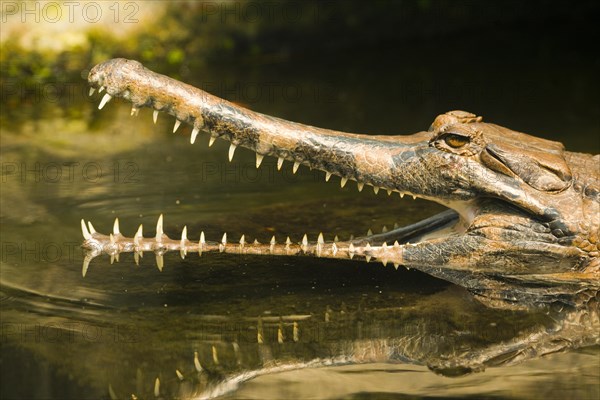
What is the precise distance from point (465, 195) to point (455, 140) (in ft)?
1.21

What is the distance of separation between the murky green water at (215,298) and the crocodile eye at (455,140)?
94 cm

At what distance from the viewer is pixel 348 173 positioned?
255 inches

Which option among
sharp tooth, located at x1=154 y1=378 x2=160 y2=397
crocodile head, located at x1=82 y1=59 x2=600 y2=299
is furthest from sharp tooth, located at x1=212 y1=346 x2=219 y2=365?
crocodile head, located at x1=82 y1=59 x2=600 y2=299

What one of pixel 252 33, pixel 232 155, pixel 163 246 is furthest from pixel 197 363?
pixel 252 33

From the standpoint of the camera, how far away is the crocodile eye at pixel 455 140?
260 inches

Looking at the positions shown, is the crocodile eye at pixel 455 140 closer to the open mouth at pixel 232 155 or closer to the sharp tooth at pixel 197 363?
the open mouth at pixel 232 155

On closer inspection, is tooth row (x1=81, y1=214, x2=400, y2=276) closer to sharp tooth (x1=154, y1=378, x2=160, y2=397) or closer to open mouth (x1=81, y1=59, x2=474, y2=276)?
open mouth (x1=81, y1=59, x2=474, y2=276)

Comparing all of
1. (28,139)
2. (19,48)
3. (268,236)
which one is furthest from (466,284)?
(19,48)

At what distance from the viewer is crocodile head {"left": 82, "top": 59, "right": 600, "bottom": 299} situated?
6410mm

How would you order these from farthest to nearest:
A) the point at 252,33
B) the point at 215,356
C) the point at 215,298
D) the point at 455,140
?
the point at 252,33 < the point at 455,140 < the point at 215,298 < the point at 215,356

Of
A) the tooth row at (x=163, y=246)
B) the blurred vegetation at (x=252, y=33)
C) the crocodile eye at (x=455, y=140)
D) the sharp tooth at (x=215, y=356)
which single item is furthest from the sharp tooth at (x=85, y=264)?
the blurred vegetation at (x=252, y=33)

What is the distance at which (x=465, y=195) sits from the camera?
6633mm

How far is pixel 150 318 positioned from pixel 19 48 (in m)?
8.30

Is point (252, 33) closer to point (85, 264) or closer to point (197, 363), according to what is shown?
point (85, 264)
